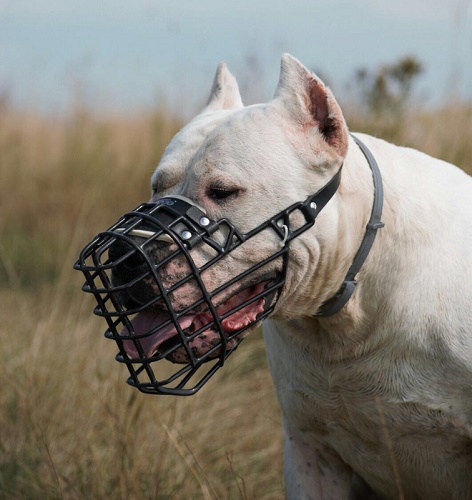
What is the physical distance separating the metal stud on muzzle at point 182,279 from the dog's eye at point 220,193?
0.06m

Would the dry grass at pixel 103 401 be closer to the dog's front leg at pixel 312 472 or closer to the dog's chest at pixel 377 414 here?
the dog's front leg at pixel 312 472

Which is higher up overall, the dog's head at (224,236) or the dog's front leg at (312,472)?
the dog's head at (224,236)

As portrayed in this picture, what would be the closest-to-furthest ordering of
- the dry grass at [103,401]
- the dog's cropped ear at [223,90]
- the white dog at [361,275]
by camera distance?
the white dog at [361,275]
the dog's cropped ear at [223,90]
the dry grass at [103,401]

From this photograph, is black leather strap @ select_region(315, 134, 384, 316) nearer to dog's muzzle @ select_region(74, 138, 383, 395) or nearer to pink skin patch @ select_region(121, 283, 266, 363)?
dog's muzzle @ select_region(74, 138, 383, 395)

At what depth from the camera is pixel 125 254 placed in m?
2.11

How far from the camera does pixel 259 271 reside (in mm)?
2238

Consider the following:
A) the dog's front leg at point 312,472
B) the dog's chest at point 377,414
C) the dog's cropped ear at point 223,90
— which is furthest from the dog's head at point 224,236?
the dog's front leg at point 312,472

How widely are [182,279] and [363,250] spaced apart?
0.56m

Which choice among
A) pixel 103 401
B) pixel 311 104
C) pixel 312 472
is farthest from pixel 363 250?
pixel 103 401

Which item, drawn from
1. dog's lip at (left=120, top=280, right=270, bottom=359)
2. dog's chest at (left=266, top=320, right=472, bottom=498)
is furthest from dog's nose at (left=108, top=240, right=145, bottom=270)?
dog's chest at (left=266, top=320, right=472, bottom=498)

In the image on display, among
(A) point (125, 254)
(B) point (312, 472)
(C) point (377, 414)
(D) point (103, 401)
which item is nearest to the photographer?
(A) point (125, 254)

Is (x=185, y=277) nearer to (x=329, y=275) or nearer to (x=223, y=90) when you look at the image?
(x=329, y=275)

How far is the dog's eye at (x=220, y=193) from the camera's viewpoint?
7.30 feet

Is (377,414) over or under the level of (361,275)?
under
